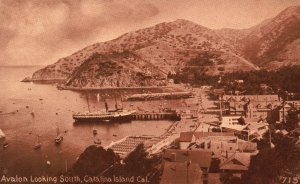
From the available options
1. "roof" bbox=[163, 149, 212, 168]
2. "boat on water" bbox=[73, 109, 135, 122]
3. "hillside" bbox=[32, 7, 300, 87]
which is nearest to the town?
"roof" bbox=[163, 149, 212, 168]

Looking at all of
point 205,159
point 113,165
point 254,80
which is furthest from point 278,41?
point 113,165

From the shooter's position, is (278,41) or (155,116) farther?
(278,41)

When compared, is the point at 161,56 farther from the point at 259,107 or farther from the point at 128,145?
the point at 128,145

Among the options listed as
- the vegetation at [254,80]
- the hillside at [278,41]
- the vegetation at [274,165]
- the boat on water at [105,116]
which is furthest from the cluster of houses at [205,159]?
the boat on water at [105,116]

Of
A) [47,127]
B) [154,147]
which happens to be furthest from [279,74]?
[154,147]

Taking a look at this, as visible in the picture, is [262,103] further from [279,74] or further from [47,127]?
[47,127]

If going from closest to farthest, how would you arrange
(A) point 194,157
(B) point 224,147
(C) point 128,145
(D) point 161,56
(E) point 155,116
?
1. (A) point 194,157
2. (B) point 224,147
3. (C) point 128,145
4. (E) point 155,116
5. (D) point 161,56

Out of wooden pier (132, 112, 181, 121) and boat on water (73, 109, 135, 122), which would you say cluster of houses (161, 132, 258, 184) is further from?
boat on water (73, 109, 135, 122)
